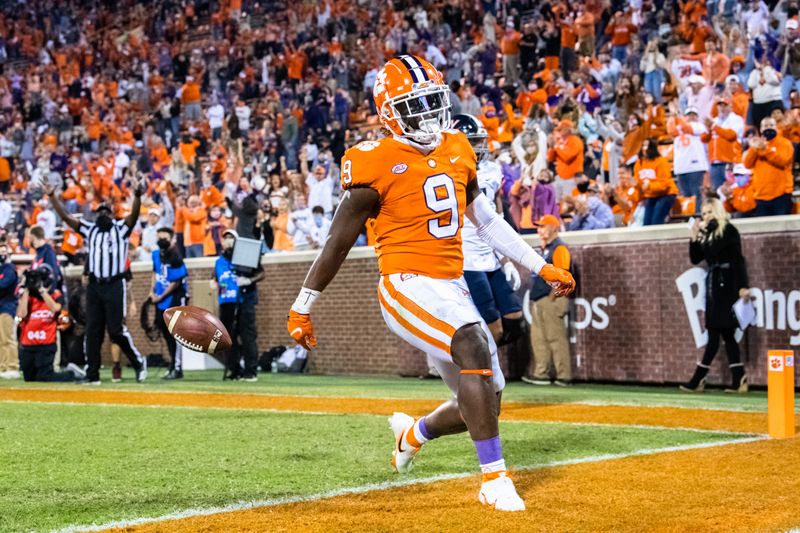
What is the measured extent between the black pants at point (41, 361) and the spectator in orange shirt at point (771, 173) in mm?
8213

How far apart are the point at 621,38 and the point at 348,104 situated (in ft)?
20.5

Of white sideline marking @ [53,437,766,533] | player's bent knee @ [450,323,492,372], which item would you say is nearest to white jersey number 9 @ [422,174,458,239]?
player's bent knee @ [450,323,492,372]

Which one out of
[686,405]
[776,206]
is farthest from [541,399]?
[776,206]

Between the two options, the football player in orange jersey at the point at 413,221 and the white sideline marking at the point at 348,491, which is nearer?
the white sideline marking at the point at 348,491

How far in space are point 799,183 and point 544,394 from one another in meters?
4.61

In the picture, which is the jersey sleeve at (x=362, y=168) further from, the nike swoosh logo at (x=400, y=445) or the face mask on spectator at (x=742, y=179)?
the face mask on spectator at (x=742, y=179)

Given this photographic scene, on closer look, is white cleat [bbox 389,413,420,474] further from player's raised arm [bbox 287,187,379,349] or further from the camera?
the camera

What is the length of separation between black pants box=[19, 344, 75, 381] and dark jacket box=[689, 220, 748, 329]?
754 cm

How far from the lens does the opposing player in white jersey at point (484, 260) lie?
27.2 ft

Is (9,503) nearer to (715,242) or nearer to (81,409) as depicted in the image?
(81,409)

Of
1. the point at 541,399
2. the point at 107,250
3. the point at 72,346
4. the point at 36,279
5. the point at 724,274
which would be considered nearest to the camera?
the point at 541,399

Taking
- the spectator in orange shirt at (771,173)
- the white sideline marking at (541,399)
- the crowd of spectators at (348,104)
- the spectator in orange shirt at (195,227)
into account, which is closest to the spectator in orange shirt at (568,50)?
the crowd of spectators at (348,104)

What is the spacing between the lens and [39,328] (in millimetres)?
13953

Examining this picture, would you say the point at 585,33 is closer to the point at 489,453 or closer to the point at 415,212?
→ the point at 415,212
